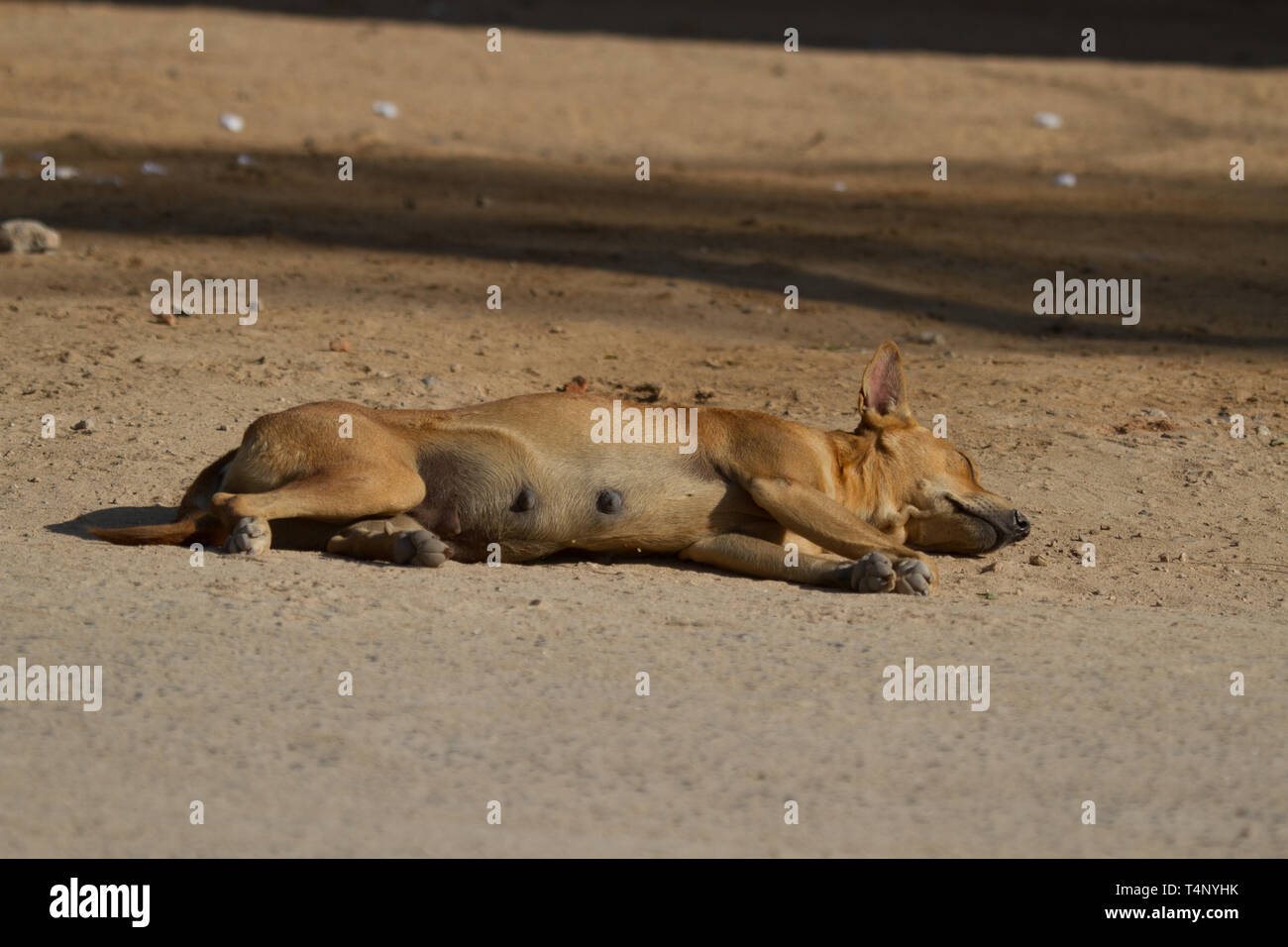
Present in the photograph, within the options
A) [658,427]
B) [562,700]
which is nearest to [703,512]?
[658,427]

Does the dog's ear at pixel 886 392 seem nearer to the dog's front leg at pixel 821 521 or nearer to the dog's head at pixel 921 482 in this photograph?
the dog's head at pixel 921 482

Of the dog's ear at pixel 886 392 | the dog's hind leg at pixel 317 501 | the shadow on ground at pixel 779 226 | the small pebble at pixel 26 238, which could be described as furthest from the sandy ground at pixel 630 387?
the dog's ear at pixel 886 392

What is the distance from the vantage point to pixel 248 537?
6008 millimetres

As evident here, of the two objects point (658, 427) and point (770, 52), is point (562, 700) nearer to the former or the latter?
point (658, 427)

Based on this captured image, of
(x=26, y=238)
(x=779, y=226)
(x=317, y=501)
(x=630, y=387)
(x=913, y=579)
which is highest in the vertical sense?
(x=779, y=226)

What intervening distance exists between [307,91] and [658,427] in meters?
12.5

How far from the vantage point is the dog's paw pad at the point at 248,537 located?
6.01m

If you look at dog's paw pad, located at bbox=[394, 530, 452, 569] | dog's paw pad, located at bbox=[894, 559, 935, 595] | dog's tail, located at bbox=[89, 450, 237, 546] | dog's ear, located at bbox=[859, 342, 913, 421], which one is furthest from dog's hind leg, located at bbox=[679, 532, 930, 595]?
dog's tail, located at bbox=[89, 450, 237, 546]

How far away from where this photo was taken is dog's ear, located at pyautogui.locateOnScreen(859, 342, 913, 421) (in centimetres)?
711

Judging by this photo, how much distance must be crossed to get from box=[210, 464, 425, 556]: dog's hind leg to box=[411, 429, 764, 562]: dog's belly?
22cm

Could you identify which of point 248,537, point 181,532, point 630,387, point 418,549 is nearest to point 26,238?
point 630,387

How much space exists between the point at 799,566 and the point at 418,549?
153 centimetres

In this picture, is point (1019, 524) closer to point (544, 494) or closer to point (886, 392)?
point (886, 392)

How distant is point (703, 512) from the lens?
657cm
